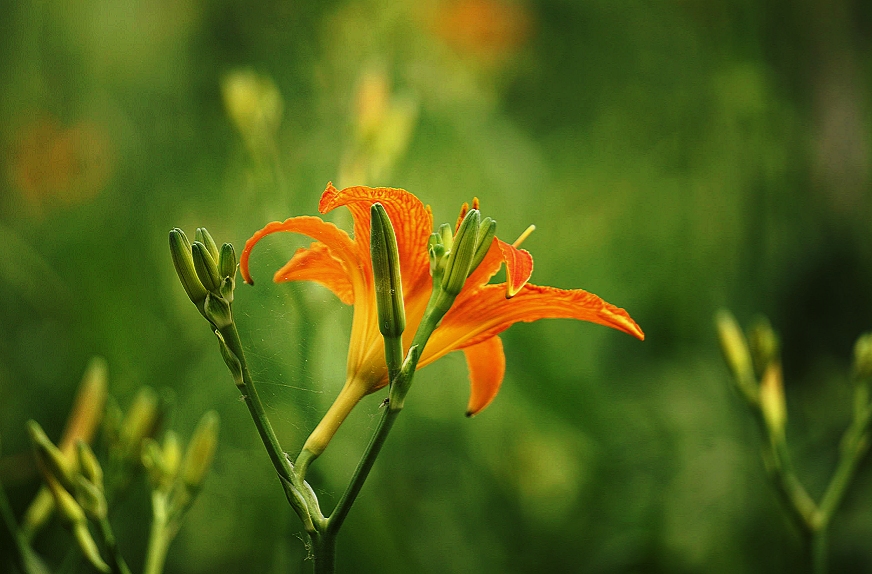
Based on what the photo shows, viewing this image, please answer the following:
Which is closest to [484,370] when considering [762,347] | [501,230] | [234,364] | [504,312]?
[504,312]

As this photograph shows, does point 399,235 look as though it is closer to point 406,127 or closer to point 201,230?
point 201,230

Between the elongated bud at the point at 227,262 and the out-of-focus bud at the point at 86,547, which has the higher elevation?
the elongated bud at the point at 227,262

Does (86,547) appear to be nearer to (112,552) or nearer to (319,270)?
(112,552)

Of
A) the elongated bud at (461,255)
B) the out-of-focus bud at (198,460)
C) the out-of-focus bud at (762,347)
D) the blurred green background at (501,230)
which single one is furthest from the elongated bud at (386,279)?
the out-of-focus bud at (762,347)

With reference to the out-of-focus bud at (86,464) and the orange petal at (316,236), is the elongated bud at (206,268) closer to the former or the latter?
the orange petal at (316,236)

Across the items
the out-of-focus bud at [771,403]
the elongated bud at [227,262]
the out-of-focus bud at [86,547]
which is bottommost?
the out-of-focus bud at [771,403]

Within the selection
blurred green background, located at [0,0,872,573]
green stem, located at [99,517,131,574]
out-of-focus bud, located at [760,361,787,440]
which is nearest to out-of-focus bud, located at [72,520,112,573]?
green stem, located at [99,517,131,574]

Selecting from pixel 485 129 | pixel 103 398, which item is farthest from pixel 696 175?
pixel 103 398
